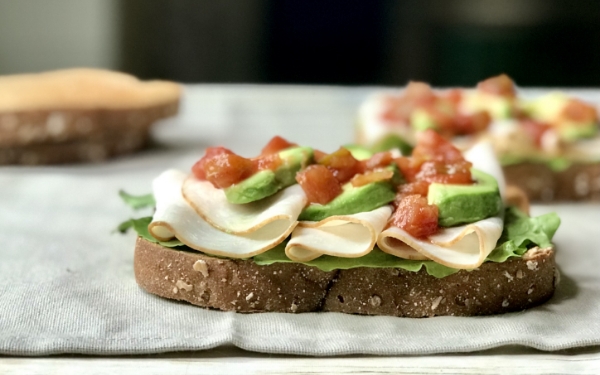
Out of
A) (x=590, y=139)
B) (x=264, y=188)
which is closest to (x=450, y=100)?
(x=590, y=139)

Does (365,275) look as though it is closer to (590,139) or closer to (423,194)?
(423,194)

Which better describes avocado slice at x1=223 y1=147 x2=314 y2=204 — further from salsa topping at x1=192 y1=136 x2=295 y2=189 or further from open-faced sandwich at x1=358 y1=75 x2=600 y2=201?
open-faced sandwich at x1=358 y1=75 x2=600 y2=201

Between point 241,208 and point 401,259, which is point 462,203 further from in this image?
point 241,208

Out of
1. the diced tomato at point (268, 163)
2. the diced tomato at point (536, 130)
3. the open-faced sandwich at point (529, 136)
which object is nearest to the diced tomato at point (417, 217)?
the diced tomato at point (268, 163)

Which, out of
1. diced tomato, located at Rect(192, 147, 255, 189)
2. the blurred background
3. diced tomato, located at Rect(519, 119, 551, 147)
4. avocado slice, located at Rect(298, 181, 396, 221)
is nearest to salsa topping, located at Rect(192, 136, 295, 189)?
diced tomato, located at Rect(192, 147, 255, 189)

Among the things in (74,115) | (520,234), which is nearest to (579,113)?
(520,234)

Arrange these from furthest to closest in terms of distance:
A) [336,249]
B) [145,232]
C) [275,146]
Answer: [275,146] < [145,232] < [336,249]

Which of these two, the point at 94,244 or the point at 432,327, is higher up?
the point at 432,327
